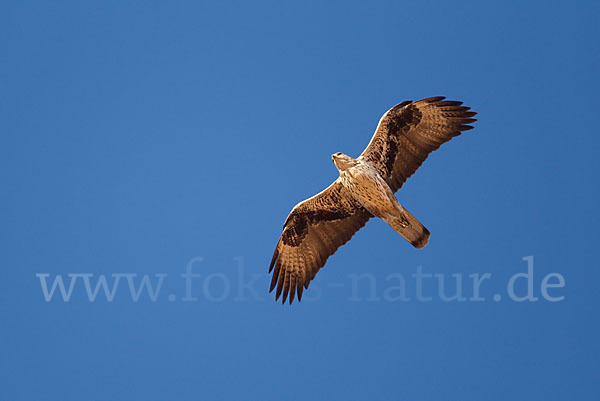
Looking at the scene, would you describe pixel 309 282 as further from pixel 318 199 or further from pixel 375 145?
pixel 375 145

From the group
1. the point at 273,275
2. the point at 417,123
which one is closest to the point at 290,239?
the point at 273,275

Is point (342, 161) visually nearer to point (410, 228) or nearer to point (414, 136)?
point (414, 136)

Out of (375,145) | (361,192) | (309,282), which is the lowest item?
(309,282)

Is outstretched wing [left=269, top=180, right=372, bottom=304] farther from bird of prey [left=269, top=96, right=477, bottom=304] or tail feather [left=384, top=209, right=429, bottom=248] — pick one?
tail feather [left=384, top=209, right=429, bottom=248]

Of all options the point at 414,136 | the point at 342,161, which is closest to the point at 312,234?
the point at 342,161

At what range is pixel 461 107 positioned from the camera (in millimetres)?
11781

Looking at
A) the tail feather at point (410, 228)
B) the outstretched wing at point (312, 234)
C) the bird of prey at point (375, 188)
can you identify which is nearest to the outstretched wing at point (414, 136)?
the bird of prey at point (375, 188)

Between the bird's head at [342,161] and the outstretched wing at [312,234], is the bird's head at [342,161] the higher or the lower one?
the higher one

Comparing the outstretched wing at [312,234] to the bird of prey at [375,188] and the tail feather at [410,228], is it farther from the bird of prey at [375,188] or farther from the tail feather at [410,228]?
the tail feather at [410,228]

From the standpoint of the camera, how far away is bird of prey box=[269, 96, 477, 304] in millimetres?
11297

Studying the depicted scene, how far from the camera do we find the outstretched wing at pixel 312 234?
39.7 ft

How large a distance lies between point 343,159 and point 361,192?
63 centimetres

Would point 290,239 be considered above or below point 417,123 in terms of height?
below

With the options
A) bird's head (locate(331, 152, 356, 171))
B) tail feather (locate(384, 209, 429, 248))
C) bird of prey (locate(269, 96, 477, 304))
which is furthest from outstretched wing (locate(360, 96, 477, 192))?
tail feather (locate(384, 209, 429, 248))
